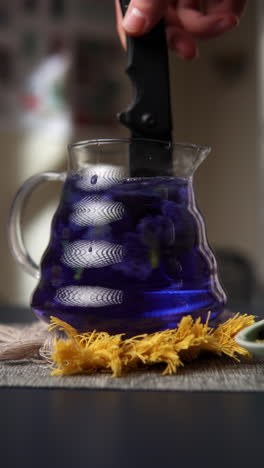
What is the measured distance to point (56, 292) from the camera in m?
0.50

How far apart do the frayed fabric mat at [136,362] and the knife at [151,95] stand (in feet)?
0.53

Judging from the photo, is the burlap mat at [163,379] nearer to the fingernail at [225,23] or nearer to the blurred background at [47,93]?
the fingernail at [225,23]

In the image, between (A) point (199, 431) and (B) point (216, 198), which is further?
(B) point (216, 198)

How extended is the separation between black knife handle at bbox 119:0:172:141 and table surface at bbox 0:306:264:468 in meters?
0.26

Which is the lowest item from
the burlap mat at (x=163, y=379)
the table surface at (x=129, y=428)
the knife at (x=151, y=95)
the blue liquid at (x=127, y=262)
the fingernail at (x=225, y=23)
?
the burlap mat at (x=163, y=379)

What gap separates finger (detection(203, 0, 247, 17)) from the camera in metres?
0.66

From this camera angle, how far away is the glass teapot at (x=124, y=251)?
47cm

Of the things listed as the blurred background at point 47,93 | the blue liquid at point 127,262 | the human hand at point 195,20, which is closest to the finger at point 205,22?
the human hand at point 195,20

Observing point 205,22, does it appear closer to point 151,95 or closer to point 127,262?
point 151,95

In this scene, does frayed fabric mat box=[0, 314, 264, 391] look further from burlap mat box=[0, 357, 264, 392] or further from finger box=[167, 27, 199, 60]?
finger box=[167, 27, 199, 60]

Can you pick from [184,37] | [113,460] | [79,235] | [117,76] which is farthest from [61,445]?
[117,76]

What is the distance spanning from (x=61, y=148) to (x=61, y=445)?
2705mm

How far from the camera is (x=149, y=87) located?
21.1 inches

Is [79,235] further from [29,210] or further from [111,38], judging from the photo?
[111,38]
